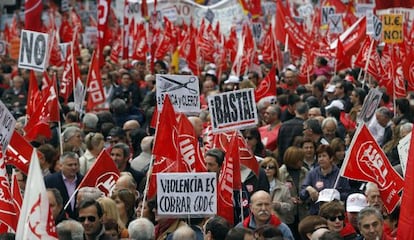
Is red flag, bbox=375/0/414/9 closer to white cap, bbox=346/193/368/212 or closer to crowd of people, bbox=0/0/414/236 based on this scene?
crowd of people, bbox=0/0/414/236

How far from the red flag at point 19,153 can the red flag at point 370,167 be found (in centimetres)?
299

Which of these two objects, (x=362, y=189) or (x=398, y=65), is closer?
(x=362, y=189)

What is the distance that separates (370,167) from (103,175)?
7.80 ft

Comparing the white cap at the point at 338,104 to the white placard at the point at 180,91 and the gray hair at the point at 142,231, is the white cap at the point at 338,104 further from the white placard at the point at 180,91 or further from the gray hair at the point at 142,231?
the gray hair at the point at 142,231

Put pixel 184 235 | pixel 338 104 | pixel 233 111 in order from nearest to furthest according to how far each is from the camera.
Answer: pixel 184 235 → pixel 233 111 → pixel 338 104

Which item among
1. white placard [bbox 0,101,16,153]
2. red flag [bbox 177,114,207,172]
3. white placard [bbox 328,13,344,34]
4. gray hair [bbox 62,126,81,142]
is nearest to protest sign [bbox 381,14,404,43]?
white placard [bbox 328,13,344,34]

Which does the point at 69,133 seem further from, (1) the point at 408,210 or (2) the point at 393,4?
(2) the point at 393,4

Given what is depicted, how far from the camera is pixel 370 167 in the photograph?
11.9m

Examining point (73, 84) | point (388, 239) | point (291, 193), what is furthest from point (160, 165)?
point (73, 84)

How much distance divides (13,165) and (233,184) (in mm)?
2333

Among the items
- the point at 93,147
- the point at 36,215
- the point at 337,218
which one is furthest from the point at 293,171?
the point at 36,215

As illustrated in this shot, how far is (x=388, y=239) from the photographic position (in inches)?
405

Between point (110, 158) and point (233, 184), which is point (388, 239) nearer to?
point (233, 184)

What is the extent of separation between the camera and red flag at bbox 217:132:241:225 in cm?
1176
